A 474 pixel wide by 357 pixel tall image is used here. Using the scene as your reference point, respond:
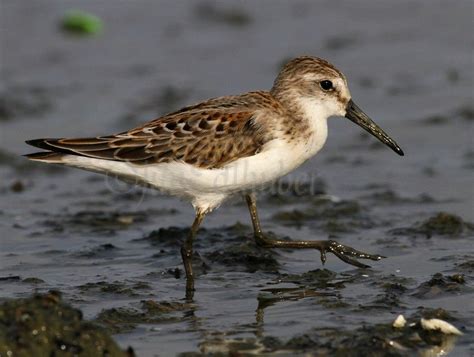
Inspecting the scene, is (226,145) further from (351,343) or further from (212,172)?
(351,343)

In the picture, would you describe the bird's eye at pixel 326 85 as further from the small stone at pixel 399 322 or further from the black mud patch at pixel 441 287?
the small stone at pixel 399 322

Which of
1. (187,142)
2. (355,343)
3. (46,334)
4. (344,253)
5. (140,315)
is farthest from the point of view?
(344,253)

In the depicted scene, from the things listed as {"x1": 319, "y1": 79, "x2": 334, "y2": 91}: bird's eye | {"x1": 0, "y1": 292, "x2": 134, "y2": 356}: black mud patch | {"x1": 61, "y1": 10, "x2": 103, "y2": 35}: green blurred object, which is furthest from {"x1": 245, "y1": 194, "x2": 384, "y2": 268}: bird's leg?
{"x1": 61, "y1": 10, "x2": 103, "y2": 35}: green blurred object

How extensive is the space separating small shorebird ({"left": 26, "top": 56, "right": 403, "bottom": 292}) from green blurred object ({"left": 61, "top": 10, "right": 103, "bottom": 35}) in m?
8.09

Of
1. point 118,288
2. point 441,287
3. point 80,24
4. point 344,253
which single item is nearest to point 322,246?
point 344,253

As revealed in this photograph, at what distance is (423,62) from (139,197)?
5733 mm

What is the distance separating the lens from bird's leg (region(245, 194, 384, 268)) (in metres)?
9.80

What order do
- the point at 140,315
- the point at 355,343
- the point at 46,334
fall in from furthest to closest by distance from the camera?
the point at 140,315, the point at 355,343, the point at 46,334

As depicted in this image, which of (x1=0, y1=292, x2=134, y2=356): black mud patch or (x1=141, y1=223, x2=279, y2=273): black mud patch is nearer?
(x1=0, y1=292, x2=134, y2=356): black mud patch

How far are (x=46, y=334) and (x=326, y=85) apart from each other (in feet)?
13.1

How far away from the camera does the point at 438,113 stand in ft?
47.0

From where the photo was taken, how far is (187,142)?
9.67 metres

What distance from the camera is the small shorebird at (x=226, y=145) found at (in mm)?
9492

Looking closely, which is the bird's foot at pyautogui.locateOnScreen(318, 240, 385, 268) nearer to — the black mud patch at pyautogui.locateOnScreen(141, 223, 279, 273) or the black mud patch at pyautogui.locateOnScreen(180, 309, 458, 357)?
the black mud patch at pyautogui.locateOnScreen(141, 223, 279, 273)
